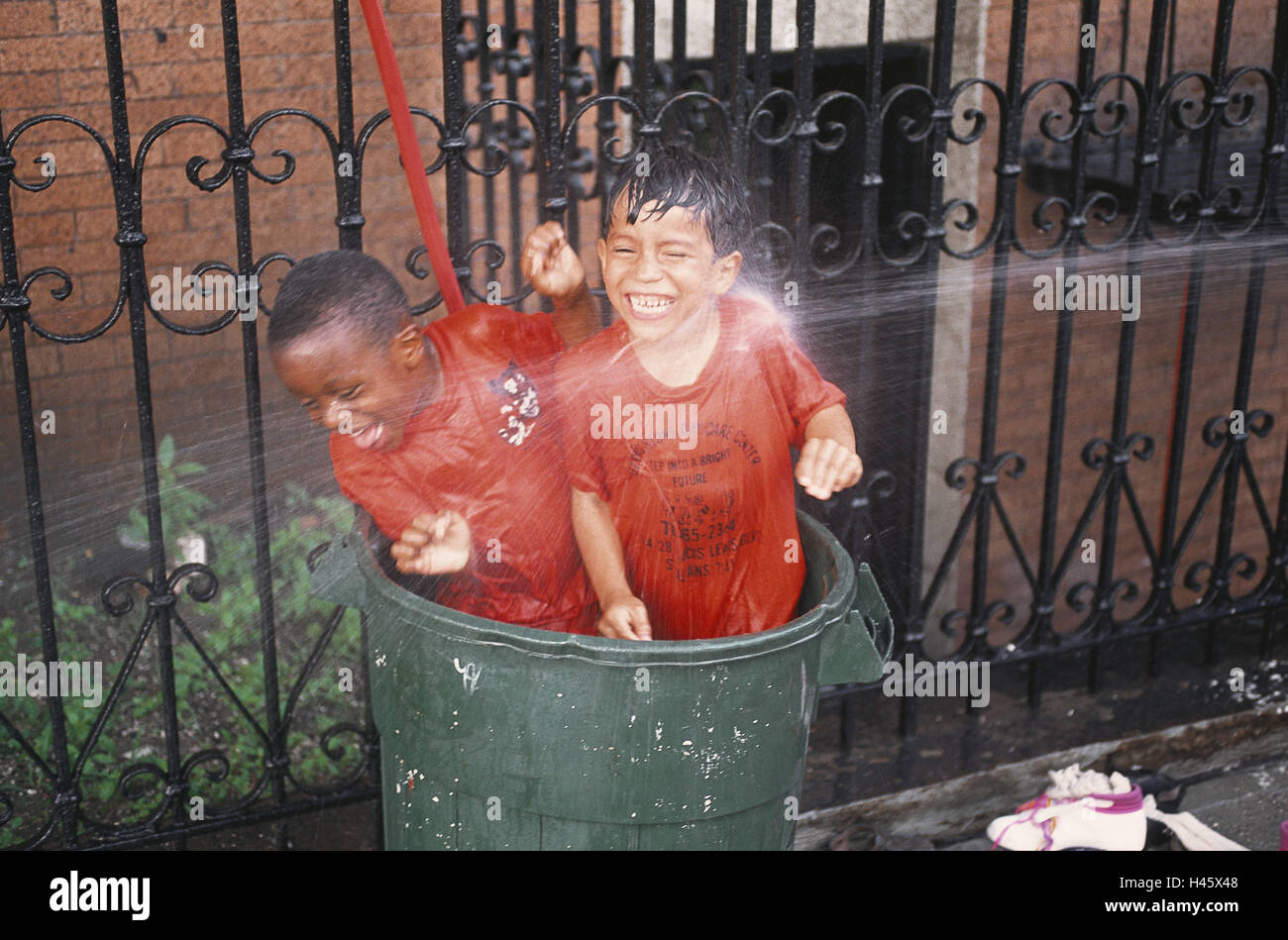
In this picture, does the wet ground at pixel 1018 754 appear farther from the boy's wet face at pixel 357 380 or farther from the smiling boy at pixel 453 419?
the boy's wet face at pixel 357 380

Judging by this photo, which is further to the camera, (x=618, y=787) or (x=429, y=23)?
(x=429, y=23)

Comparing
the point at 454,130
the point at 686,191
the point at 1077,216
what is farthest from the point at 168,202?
the point at 1077,216

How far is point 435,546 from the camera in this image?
2.25m

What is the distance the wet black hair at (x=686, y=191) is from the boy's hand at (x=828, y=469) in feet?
1.26

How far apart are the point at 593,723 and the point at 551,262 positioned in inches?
33.7

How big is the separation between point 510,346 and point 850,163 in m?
1.94

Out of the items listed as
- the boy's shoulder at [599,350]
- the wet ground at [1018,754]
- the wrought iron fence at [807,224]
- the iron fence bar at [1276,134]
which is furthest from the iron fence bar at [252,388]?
the iron fence bar at [1276,134]

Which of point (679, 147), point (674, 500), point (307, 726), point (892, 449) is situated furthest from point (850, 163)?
point (307, 726)

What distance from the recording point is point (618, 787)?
83.1 inches

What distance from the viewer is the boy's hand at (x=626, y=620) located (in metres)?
2.33

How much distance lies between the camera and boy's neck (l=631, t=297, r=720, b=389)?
2377 mm

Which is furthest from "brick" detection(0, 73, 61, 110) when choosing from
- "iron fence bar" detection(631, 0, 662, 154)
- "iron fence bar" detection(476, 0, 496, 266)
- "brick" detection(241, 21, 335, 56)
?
"iron fence bar" detection(631, 0, 662, 154)

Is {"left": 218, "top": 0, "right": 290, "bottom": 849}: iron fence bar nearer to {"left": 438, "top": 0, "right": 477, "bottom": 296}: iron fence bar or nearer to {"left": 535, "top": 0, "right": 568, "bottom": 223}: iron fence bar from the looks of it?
{"left": 438, "top": 0, "right": 477, "bottom": 296}: iron fence bar

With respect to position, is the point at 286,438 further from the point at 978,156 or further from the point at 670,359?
the point at 978,156
